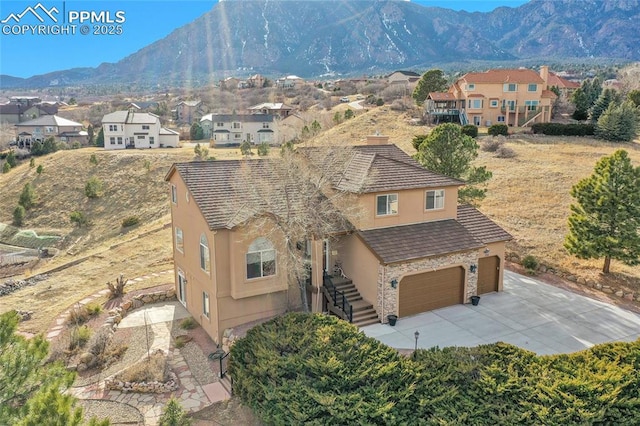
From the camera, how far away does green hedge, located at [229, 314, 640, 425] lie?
424 inches

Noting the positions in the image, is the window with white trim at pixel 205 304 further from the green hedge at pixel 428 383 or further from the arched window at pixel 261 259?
the green hedge at pixel 428 383

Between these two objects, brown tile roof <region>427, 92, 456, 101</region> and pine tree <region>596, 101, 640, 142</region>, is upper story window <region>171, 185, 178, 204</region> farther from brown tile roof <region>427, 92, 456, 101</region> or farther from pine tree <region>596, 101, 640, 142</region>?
brown tile roof <region>427, 92, 456, 101</region>

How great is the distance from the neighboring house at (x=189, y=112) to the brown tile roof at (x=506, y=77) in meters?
68.7

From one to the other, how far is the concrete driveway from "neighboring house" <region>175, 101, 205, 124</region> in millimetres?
99513

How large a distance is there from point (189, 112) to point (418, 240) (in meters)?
102

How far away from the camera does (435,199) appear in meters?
21.4


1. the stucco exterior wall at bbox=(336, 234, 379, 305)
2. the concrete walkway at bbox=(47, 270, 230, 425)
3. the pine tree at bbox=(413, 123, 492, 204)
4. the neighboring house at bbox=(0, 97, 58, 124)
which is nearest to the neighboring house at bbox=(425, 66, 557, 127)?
the pine tree at bbox=(413, 123, 492, 204)

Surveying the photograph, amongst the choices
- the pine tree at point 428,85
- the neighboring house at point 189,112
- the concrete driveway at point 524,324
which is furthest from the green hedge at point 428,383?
the neighboring house at point 189,112

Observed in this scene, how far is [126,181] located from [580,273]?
47463 millimetres

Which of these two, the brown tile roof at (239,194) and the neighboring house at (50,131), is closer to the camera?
the brown tile roof at (239,194)

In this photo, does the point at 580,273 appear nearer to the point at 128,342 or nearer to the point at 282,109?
the point at 128,342

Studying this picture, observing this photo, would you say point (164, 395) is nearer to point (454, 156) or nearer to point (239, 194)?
point (239, 194)

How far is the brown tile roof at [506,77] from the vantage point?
59406 millimetres

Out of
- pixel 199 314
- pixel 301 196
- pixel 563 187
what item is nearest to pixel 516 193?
pixel 563 187
